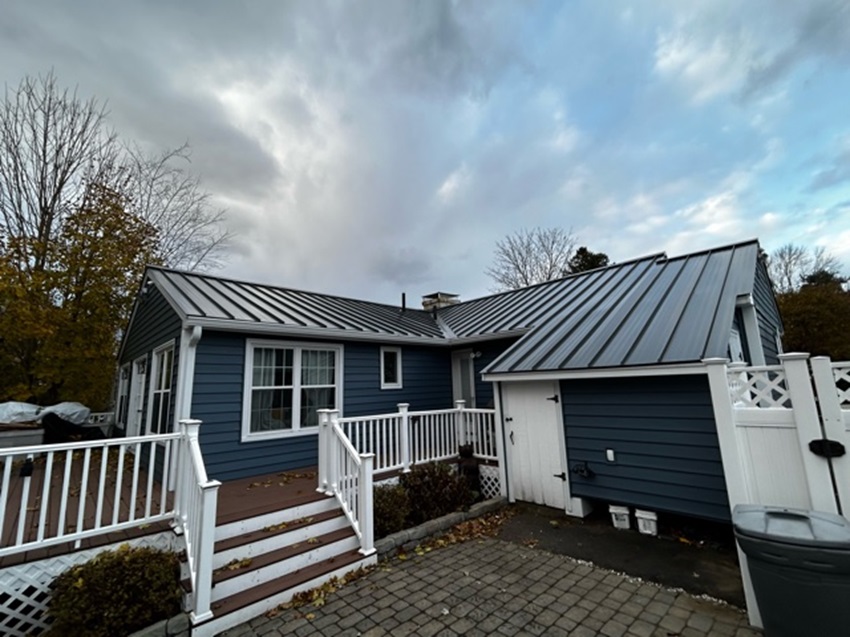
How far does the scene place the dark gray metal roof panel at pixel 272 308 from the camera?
6172 mm

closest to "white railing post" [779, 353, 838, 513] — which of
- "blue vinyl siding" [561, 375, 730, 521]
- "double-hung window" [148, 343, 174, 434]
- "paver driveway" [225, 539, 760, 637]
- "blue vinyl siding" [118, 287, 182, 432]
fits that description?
"paver driveway" [225, 539, 760, 637]

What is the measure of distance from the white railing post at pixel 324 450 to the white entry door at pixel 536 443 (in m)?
3.29

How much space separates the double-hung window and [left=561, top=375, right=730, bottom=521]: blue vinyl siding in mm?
6866

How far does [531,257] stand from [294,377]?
805 inches

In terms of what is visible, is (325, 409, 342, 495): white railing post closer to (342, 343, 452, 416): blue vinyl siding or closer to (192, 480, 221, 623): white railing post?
(192, 480, 221, 623): white railing post

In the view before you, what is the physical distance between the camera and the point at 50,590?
3.29 meters

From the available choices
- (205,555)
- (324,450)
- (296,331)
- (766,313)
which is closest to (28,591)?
(205,555)

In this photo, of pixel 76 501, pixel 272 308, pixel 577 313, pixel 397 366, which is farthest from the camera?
pixel 397 366

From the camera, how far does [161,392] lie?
6883 mm

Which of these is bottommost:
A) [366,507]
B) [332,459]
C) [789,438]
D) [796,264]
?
[366,507]

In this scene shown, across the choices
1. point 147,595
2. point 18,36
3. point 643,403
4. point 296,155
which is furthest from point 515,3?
point 18,36

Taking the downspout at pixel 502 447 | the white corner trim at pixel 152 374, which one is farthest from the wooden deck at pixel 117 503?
the downspout at pixel 502 447

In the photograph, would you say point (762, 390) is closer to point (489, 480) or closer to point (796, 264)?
point (489, 480)

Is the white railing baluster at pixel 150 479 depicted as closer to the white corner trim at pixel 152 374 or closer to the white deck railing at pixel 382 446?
the white deck railing at pixel 382 446
